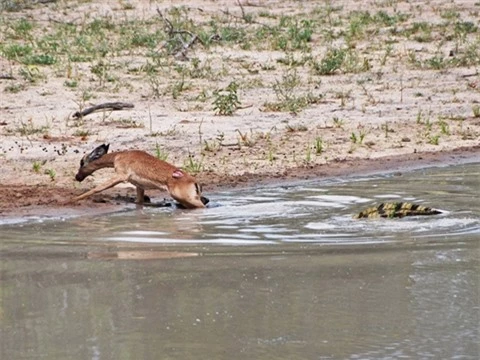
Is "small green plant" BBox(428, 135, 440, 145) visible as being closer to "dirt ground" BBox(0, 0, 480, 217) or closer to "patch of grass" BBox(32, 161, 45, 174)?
"dirt ground" BBox(0, 0, 480, 217)

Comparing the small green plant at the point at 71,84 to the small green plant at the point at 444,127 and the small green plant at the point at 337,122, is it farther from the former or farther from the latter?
the small green plant at the point at 444,127

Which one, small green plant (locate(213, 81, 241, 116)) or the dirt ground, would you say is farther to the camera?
small green plant (locate(213, 81, 241, 116))

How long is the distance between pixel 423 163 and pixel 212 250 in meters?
4.77

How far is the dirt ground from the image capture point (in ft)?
38.5

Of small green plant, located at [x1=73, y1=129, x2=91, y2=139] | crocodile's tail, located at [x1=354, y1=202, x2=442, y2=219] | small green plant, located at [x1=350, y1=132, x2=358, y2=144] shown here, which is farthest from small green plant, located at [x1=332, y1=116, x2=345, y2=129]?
crocodile's tail, located at [x1=354, y1=202, x2=442, y2=219]

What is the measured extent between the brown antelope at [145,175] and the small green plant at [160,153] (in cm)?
104


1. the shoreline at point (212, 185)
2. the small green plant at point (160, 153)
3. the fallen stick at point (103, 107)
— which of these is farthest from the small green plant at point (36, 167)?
the fallen stick at point (103, 107)

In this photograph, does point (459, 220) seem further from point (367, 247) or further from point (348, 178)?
point (348, 178)

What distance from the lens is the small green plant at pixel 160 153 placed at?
459 inches

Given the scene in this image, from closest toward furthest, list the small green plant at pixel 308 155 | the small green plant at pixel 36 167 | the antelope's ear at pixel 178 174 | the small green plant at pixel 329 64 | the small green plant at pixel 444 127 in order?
the antelope's ear at pixel 178 174
the small green plant at pixel 36 167
the small green plant at pixel 308 155
the small green plant at pixel 444 127
the small green plant at pixel 329 64

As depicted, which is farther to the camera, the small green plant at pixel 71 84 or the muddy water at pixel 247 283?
the small green plant at pixel 71 84

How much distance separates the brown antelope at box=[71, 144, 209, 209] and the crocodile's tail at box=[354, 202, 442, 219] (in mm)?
1539

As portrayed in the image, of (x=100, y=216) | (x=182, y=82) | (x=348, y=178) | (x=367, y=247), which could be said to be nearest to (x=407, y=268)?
(x=367, y=247)

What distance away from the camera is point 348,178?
37.5ft
